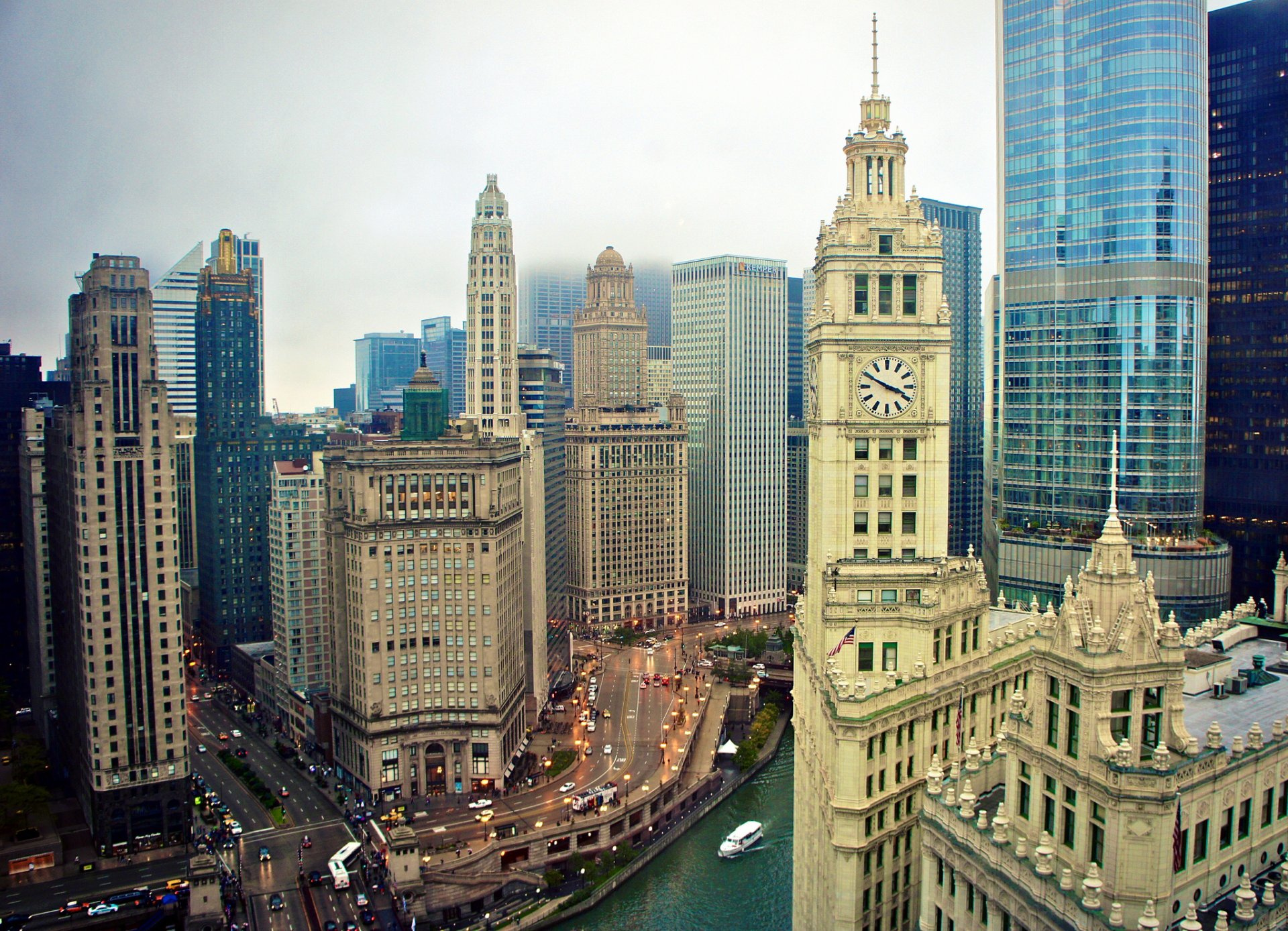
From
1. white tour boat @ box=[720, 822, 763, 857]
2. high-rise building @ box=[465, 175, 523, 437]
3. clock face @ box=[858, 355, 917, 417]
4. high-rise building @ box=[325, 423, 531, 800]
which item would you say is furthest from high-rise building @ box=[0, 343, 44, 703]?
clock face @ box=[858, 355, 917, 417]

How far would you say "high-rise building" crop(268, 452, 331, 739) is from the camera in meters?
163

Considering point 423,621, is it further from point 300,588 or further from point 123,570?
point 123,570

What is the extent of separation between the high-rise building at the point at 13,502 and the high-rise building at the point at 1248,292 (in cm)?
19652

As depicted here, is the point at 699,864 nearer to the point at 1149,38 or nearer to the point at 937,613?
the point at 937,613

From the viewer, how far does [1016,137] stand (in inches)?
5960

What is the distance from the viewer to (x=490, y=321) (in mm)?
174000

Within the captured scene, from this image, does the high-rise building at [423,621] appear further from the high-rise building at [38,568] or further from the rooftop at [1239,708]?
the rooftop at [1239,708]

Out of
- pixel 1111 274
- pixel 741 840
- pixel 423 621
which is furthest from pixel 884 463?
pixel 1111 274

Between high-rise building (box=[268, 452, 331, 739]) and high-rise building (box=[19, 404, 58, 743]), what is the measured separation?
1265 inches

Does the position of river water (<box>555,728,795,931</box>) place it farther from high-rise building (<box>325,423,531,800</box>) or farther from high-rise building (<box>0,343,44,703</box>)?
high-rise building (<box>0,343,44,703</box>)

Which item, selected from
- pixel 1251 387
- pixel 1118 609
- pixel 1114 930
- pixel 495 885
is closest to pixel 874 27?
pixel 1118 609

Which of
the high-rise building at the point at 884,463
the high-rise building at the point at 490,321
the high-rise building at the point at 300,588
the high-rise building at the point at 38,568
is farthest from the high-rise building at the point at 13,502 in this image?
the high-rise building at the point at 884,463

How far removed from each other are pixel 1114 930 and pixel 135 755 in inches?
4484

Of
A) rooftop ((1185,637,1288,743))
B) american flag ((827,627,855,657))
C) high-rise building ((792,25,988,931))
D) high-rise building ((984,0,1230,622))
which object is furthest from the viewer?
high-rise building ((984,0,1230,622))
